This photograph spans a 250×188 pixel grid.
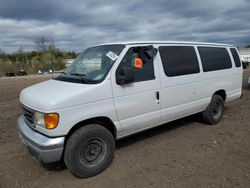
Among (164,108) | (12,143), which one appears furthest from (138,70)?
(12,143)

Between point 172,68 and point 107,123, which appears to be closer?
point 107,123

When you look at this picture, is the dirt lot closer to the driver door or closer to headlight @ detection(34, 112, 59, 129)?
the driver door

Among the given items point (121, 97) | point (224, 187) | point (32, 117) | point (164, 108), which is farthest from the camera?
point (164, 108)

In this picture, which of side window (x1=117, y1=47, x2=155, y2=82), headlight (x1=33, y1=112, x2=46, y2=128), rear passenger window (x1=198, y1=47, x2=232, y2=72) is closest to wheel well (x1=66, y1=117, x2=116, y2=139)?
headlight (x1=33, y1=112, x2=46, y2=128)

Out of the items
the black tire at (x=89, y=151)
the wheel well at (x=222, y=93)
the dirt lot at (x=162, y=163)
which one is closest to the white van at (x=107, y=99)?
the black tire at (x=89, y=151)

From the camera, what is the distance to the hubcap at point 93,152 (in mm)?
3630

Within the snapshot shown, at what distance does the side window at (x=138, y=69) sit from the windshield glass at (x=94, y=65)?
0.56 feet


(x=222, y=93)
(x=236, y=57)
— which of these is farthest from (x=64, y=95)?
(x=236, y=57)

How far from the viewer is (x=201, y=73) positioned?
528 centimetres

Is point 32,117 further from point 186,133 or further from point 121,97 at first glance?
point 186,133

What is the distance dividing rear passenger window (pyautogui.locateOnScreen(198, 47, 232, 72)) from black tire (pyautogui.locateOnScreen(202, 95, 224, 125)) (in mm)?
800

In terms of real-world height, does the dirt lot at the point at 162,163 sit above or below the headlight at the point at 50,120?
below

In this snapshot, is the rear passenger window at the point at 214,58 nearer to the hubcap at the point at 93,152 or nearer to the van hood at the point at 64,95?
the van hood at the point at 64,95

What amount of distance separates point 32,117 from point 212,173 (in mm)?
2964
